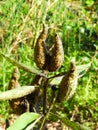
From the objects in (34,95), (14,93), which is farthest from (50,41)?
(14,93)

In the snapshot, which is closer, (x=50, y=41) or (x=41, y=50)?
(x=41, y=50)

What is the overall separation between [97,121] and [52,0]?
0.94m

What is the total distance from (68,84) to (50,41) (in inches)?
97.7

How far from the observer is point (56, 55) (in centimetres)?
99

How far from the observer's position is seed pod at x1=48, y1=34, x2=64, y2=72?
97 cm

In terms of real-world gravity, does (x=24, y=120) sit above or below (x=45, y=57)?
below

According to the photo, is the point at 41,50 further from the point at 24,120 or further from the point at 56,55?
the point at 24,120

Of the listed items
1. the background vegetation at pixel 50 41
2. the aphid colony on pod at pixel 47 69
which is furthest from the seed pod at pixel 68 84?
the background vegetation at pixel 50 41

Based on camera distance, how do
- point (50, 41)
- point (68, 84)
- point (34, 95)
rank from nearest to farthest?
point (68, 84) → point (34, 95) → point (50, 41)

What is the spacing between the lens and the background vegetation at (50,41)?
2398 mm

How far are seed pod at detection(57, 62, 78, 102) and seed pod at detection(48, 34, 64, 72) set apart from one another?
0.20 feet

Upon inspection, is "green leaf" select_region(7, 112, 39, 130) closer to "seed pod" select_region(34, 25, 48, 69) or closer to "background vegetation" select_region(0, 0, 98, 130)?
"seed pod" select_region(34, 25, 48, 69)

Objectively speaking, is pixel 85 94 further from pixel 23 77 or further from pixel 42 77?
pixel 42 77

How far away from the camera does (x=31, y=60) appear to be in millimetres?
3004
